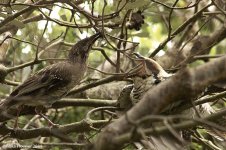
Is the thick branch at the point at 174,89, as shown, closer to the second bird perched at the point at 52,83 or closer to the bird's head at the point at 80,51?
the second bird perched at the point at 52,83

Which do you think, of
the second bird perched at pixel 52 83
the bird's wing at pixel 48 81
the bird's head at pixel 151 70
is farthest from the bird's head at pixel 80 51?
the bird's head at pixel 151 70

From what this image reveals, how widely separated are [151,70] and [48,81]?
1033mm

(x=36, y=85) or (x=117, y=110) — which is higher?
(x=36, y=85)

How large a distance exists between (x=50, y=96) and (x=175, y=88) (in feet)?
8.03

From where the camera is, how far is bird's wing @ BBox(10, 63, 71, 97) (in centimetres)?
425

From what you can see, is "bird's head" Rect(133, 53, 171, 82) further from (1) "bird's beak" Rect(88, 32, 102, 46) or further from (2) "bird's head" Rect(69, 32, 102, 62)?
(2) "bird's head" Rect(69, 32, 102, 62)

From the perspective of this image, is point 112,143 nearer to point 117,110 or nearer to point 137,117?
point 137,117

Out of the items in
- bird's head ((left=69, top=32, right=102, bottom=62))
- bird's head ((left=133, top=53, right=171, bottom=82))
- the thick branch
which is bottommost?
the thick branch

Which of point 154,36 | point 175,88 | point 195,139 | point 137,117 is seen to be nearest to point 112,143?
point 137,117

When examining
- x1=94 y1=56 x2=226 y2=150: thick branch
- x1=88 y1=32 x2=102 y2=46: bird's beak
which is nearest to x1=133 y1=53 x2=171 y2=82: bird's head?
x1=88 y1=32 x2=102 y2=46: bird's beak

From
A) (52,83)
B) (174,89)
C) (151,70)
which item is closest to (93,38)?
(52,83)

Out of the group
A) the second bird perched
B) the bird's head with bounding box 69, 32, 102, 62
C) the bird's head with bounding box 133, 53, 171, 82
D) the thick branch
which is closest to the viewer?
the thick branch

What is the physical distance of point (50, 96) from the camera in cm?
430

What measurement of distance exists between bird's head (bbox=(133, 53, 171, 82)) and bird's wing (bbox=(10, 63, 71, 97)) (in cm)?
78
